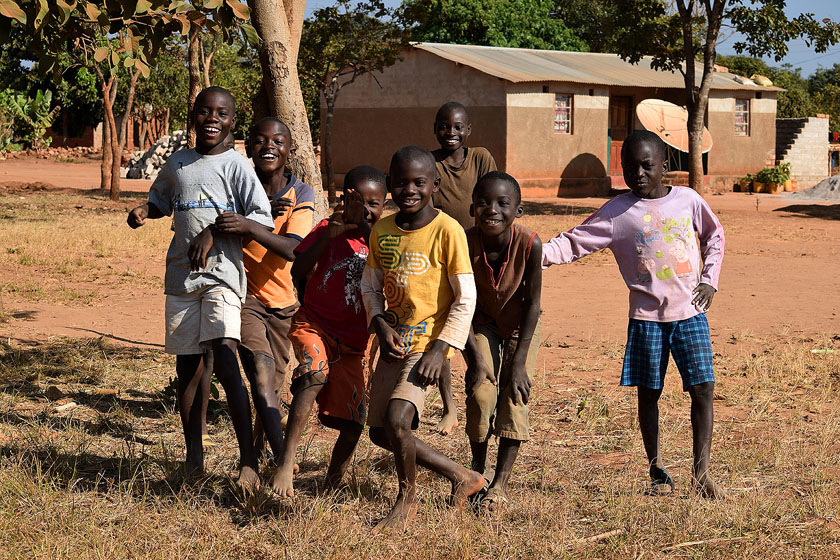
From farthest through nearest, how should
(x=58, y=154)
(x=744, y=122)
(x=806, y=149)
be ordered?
(x=58, y=154) < (x=806, y=149) < (x=744, y=122)

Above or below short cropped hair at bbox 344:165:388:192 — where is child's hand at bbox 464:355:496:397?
below

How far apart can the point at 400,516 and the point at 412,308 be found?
742mm

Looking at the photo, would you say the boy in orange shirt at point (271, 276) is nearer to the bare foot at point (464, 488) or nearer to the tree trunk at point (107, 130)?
the bare foot at point (464, 488)

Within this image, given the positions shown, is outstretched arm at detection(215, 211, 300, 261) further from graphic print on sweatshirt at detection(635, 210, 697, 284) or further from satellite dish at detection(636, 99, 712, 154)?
Result: satellite dish at detection(636, 99, 712, 154)

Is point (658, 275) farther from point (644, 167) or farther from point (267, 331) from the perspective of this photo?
point (267, 331)

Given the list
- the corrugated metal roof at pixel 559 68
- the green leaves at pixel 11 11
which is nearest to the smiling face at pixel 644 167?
the green leaves at pixel 11 11

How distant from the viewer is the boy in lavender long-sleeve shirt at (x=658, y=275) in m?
3.81

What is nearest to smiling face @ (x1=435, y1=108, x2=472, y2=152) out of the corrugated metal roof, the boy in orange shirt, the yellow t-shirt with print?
the boy in orange shirt

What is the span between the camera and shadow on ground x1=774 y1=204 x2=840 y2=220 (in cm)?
1770

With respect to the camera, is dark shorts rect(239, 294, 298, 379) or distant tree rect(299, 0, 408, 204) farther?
distant tree rect(299, 0, 408, 204)

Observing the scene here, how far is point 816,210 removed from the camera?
1864cm

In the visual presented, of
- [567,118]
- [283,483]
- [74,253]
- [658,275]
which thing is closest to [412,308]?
[283,483]

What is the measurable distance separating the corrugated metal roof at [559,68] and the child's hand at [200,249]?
1801 centimetres

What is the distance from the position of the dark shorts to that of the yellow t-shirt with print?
2.63 feet
